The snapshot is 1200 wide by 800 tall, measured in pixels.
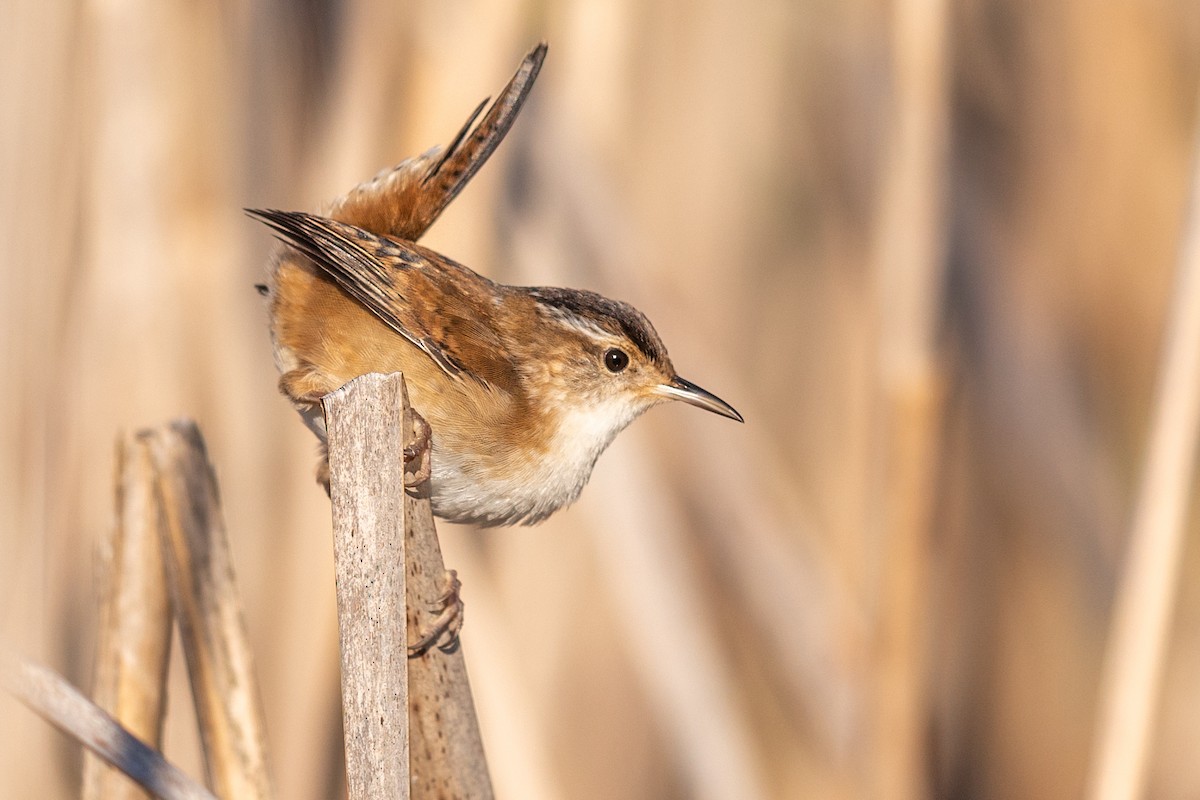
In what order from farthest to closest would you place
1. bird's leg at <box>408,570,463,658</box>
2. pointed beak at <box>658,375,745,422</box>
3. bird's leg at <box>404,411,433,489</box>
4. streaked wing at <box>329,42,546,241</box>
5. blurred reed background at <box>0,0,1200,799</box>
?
1. blurred reed background at <box>0,0,1200,799</box>
2. pointed beak at <box>658,375,745,422</box>
3. streaked wing at <box>329,42,546,241</box>
4. bird's leg at <box>404,411,433,489</box>
5. bird's leg at <box>408,570,463,658</box>

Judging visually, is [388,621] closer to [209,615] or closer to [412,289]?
[209,615]

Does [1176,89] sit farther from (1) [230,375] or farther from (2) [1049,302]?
(1) [230,375]

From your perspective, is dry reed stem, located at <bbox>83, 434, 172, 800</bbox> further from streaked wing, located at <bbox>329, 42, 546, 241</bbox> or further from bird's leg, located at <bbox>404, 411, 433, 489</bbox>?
streaked wing, located at <bbox>329, 42, 546, 241</bbox>

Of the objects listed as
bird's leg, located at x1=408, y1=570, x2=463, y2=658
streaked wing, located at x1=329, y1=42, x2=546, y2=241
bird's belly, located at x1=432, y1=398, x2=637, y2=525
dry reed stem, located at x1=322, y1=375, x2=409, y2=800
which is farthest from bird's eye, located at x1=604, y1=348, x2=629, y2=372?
dry reed stem, located at x1=322, y1=375, x2=409, y2=800

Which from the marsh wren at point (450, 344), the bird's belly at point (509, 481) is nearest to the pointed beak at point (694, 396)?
the marsh wren at point (450, 344)

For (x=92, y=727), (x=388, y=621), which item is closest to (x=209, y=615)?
(x=92, y=727)

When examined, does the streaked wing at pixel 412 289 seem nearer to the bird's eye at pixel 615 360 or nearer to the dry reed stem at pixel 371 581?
the bird's eye at pixel 615 360
